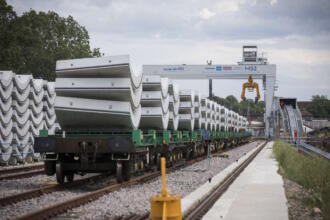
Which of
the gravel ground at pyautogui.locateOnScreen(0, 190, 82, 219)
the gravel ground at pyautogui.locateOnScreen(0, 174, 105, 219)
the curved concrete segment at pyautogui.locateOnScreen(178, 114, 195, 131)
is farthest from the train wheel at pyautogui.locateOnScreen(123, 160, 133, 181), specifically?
the curved concrete segment at pyautogui.locateOnScreen(178, 114, 195, 131)

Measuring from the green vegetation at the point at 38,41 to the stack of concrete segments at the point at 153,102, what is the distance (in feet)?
90.7

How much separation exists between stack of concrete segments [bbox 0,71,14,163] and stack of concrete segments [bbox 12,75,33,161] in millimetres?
456

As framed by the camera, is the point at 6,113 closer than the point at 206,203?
No

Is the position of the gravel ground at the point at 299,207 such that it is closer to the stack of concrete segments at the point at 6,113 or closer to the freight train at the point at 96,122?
the freight train at the point at 96,122

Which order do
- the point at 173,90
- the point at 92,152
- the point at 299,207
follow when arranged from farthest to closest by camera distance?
the point at 173,90
the point at 92,152
the point at 299,207

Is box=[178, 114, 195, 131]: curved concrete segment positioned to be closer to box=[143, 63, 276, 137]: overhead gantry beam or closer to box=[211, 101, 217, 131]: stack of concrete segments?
box=[211, 101, 217, 131]: stack of concrete segments

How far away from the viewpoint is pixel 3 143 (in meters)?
22.0

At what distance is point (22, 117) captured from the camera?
24.3m

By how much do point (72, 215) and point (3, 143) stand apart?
13321mm

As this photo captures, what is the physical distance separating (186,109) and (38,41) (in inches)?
1283

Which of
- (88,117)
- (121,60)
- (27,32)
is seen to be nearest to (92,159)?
(88,117)

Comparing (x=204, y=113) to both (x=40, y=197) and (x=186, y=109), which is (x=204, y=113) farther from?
(x=40, y=197)

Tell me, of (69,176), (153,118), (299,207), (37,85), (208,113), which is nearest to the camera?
(299,207)

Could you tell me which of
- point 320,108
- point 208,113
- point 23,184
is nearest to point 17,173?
point 23,184
